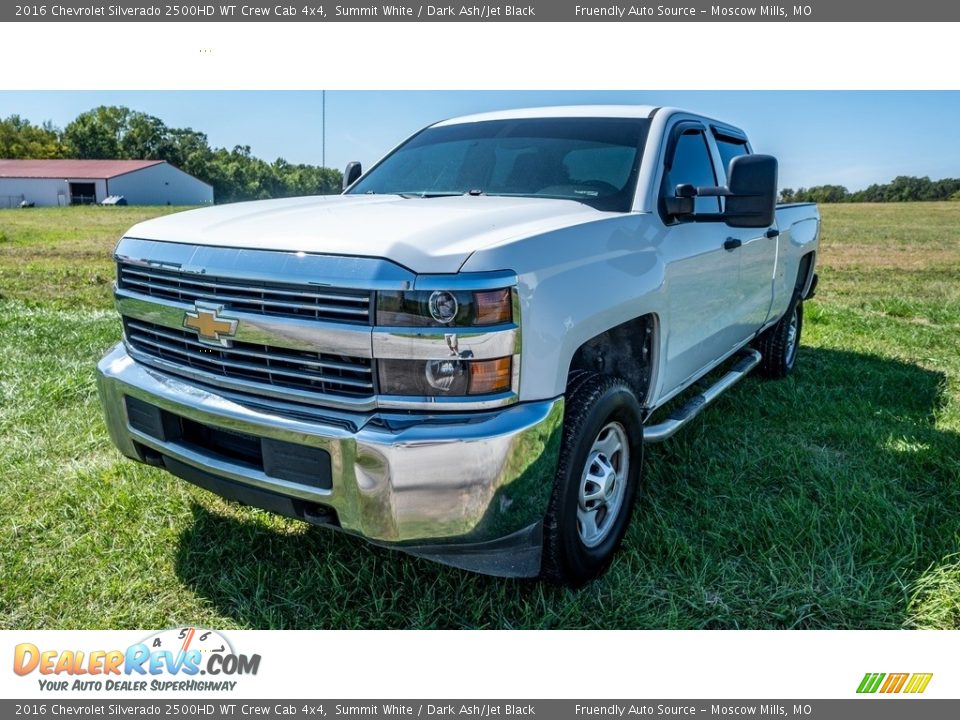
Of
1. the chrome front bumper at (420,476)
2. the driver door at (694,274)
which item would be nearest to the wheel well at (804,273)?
the driver door at (694,274)

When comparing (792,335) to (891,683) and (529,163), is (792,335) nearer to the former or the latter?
(529,163)

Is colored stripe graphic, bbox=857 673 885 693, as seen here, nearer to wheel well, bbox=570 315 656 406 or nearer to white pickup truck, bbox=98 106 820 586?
white pickup truck, bbox=98 106 820 586

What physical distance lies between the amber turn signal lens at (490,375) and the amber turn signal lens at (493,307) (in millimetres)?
124

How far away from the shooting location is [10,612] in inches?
101

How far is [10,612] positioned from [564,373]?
86.7 inches

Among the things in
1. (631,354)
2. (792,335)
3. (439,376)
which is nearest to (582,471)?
(439,376)

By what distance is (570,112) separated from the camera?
12.5 ft

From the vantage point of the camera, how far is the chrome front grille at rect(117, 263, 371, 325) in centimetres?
213

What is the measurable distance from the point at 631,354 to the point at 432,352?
1.36 m

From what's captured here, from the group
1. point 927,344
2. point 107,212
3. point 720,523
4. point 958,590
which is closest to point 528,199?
point 720,523

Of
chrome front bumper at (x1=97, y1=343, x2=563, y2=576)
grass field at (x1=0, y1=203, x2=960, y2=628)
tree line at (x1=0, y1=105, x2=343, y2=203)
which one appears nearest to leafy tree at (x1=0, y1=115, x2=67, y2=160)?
tree line at (x1=0, y1=105, x2=343, y2=203)

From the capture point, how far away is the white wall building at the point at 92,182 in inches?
1132

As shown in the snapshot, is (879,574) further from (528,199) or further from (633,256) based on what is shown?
(528,199)

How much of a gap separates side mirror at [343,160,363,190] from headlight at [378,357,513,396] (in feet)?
8.94
